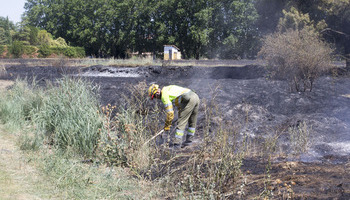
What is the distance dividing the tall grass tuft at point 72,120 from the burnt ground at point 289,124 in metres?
1.81

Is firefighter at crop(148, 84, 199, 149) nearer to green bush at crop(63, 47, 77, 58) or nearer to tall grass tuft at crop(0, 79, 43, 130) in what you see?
tall grass tuft at crop(0, 79, 43, 130)

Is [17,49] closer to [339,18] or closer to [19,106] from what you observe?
[339,18]

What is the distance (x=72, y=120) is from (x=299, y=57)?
8911 mm

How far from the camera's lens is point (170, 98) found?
812 centimetres

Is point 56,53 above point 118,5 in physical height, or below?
below

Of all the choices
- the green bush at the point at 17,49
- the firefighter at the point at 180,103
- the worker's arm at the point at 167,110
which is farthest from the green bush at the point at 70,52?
the worker's arm at the point at 167,110

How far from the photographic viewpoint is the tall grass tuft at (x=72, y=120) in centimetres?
658

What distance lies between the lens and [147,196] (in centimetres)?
476

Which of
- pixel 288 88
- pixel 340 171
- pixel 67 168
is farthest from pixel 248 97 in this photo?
pixel 67 168

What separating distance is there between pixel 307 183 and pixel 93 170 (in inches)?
118

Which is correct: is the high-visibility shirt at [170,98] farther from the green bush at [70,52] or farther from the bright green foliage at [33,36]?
the bright green foliage at [33,36]

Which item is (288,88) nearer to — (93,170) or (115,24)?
(93,170)

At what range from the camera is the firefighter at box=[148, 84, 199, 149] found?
7.87 metres

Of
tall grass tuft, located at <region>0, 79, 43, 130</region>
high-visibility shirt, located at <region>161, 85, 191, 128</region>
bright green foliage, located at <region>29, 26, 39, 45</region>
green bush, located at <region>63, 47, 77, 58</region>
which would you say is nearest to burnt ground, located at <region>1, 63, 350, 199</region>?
high-visibility shirt, located at <region>161, 85, 191, 128</region>
